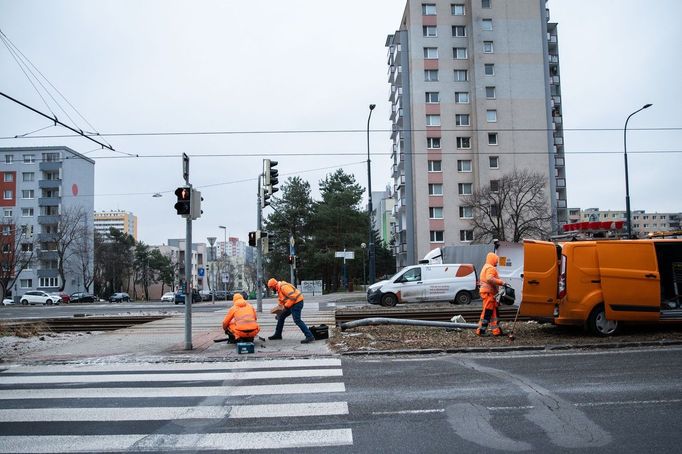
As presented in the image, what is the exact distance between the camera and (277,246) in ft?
193

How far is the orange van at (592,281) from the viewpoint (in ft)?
34.2

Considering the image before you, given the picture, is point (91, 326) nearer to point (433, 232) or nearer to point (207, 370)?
point (207, 370)

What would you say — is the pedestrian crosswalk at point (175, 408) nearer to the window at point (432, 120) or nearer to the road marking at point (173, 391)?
the road marking at point (173, 391)

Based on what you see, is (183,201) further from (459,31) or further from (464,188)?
(459,31)

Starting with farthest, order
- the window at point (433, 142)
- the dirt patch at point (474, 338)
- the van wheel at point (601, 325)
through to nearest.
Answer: the window at point (433, 142) → the van wheel at point (601, 325) → the dirt patch at point (474, 338)

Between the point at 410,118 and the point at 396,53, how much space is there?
809 cm

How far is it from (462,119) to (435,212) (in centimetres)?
943

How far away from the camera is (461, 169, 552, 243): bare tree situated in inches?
1586

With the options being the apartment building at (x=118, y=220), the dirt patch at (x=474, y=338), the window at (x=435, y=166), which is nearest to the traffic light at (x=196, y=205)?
the dirt patch at (x=474, y=338)

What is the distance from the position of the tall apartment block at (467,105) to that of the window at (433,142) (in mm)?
95

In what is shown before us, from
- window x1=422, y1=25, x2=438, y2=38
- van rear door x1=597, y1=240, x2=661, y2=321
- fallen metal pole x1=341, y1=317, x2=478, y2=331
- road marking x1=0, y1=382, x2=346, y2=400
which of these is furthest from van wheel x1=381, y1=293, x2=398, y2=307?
window x1=422, y1=25, x2=438, y2=38

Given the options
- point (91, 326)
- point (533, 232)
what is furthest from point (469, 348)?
point (533, 232)

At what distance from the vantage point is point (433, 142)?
50.3 metres

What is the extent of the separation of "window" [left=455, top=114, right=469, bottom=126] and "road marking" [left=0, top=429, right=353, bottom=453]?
48.5 metres
